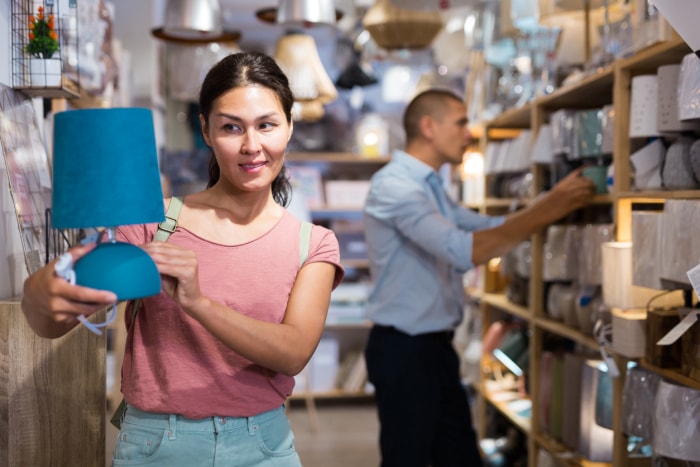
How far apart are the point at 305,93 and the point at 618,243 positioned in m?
2.07

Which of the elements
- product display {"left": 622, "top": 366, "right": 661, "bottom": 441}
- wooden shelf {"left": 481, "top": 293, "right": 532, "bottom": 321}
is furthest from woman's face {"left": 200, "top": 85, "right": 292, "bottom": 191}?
wooden shelf {"left": 481, "top": 293, "right": 532, "bottom": 321}

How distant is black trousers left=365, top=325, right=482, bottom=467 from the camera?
118 inches

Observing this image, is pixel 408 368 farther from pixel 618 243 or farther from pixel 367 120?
pixel 367 120

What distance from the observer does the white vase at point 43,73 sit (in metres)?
2.13

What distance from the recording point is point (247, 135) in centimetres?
152

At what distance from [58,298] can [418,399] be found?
2.01 metres

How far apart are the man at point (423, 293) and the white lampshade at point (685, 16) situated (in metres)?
1.12

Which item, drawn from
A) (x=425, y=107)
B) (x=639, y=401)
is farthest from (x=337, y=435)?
(x=639, y=401)

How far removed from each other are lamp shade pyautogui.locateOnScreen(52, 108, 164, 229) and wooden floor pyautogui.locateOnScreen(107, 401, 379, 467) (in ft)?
9.97

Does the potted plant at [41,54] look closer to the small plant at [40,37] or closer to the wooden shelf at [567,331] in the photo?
the small plant at [40,37]

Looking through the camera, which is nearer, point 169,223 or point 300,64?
point 169,223

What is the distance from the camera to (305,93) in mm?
4125

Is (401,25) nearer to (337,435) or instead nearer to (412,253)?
(412,253)

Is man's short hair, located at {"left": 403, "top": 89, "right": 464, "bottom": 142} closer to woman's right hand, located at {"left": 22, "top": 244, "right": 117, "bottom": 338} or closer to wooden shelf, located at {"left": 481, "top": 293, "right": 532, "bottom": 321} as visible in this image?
wooden shelf, located at {"left": 481, "top": 293, "right": 532, "bottom": 321}
